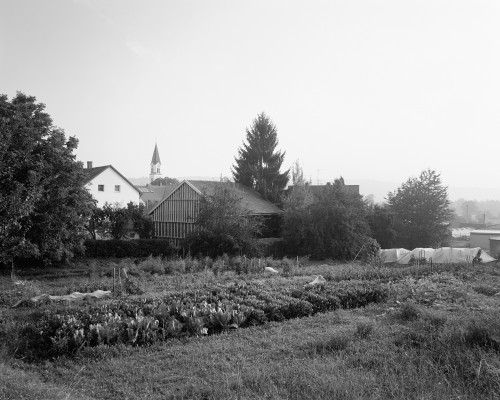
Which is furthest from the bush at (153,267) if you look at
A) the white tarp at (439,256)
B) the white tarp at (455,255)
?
the white tarp at (455,255)

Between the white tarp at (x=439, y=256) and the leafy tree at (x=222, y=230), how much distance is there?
25.9ft

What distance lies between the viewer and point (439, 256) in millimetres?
25609

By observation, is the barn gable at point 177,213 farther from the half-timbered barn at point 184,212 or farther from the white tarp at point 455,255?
the white tarp at point 455,255

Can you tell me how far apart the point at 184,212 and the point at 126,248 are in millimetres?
7539

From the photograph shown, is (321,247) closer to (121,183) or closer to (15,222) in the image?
(15,222)

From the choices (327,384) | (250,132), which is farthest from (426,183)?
(327,384)

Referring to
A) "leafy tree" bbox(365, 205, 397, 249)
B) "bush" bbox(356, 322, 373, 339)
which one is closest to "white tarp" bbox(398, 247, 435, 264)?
"leafy tree" bbox(365, 205, 397, 249)

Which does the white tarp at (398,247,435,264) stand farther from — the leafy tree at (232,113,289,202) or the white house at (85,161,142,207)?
the white house at (85,161,142,207)

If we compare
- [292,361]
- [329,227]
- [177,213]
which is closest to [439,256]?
[329,227]

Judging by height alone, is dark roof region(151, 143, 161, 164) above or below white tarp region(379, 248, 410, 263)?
above

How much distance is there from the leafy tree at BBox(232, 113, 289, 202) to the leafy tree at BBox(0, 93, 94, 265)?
25.0 m

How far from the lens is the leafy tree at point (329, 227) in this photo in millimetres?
28922

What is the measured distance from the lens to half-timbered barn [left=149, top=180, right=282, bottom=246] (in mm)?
33656

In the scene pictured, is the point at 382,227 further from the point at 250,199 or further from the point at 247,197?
the point at 247,197
